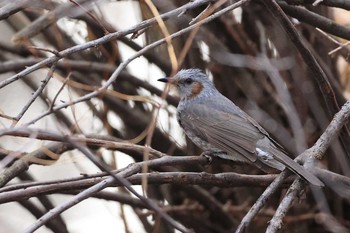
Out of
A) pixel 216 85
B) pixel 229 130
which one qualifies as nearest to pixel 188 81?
pixel 216 85

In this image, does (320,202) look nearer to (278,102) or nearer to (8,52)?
(278,102)

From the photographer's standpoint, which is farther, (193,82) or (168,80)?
(193,82)

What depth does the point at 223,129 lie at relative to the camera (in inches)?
153

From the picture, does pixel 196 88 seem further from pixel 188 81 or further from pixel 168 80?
pixel 168 80

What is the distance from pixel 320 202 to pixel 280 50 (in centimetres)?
93

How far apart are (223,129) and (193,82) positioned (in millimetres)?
458

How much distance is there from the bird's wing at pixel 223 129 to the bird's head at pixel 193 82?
0.29 ft

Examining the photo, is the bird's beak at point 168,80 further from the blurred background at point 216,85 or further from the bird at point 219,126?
the blurred background at point 216,85

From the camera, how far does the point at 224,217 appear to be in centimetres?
420

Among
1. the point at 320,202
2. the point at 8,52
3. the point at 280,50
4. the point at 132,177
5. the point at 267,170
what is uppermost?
the point at 8,52

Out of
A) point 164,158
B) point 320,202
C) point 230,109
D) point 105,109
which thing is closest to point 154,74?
point 105,109

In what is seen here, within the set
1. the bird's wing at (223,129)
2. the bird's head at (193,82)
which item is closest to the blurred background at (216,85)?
the bird's head at (193,82)

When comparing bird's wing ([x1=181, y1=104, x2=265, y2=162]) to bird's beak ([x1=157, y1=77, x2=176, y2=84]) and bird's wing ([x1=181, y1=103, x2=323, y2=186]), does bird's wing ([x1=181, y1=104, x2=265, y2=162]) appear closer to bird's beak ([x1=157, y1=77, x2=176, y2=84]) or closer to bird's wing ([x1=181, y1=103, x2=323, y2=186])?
bird's wing ([x1=181, y1=103, x2=323, y2=186])

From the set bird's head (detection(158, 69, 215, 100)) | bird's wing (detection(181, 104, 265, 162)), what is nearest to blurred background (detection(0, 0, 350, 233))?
bird's head (detection(158, 69, 215, 100))
